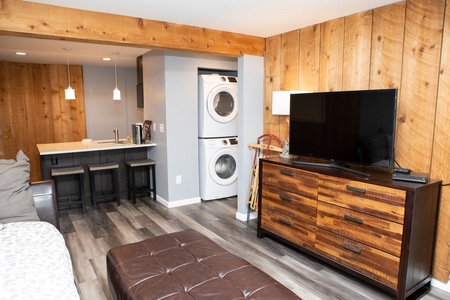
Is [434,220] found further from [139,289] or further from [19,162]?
[19,162]

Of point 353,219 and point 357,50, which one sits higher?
point 357,50

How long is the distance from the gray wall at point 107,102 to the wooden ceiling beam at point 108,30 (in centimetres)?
370

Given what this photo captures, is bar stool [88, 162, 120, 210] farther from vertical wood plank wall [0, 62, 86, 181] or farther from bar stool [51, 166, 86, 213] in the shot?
vertical wood plank wall [0, 62, 86, 181]

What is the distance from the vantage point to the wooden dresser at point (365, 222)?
83.1 inches

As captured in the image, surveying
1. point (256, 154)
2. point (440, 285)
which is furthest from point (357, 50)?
point (440, 285)

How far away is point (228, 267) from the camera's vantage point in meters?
1.83

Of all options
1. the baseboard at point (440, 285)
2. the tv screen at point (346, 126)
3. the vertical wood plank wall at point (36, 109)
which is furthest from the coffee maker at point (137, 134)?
the baseboard at point (440, 285)

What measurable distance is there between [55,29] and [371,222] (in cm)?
290

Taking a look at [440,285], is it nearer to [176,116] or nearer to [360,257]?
[360,257]

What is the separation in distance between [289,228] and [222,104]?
7.69 feet

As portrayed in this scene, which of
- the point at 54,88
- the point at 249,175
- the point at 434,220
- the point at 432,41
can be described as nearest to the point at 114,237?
the point at 249,175

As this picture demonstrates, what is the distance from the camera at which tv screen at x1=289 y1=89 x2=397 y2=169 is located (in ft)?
7.59

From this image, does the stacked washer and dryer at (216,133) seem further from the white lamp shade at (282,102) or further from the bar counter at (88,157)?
the white lamp shade at (282,102)

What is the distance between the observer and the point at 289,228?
117 inches
